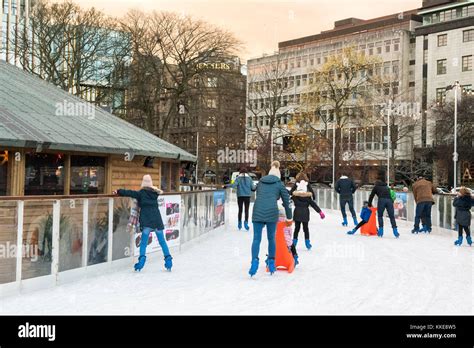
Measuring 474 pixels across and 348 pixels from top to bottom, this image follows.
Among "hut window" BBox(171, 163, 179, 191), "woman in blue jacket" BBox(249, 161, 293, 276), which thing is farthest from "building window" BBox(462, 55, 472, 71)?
"woman in blue jacket" BBox(249, 161, 293, 276)

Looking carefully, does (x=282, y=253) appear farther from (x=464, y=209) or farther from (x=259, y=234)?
(x=464, y=209)

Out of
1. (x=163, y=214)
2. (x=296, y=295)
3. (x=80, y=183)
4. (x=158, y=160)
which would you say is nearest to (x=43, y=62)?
(x=158, y=160)

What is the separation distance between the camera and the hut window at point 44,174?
50.7 ft

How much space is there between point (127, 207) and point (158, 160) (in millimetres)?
9748

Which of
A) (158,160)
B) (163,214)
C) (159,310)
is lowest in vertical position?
(159,310)

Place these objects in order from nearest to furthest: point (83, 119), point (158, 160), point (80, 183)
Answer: point (80, 183) < point (83, 119) < point (158, 160)

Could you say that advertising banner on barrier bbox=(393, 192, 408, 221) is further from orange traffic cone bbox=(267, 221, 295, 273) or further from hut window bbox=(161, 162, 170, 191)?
orange traffic cone bbox=(267, 221, 295, 273)

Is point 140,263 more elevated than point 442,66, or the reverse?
point 442,66

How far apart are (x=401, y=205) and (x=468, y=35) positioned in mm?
46122

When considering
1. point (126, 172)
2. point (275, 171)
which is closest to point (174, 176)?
point (126, 172)

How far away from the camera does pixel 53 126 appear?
16.4 meters

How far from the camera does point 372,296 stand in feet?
28.6

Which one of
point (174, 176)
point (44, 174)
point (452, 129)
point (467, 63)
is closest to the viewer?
point (44, 174)
